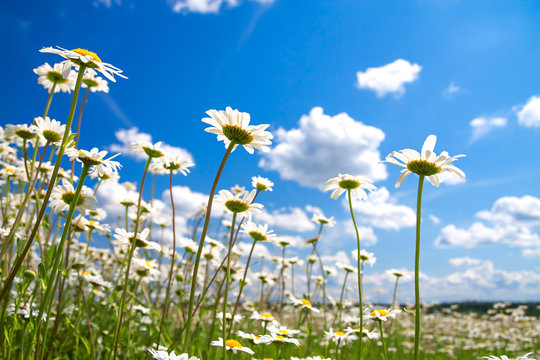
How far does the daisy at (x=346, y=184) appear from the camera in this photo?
3.11 meters

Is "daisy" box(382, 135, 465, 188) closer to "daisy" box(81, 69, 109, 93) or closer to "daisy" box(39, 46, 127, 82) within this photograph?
"daisy" box(39, 46, 127, 82)

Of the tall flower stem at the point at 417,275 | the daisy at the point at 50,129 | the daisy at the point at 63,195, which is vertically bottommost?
the tall flower stem at the point at 417,275

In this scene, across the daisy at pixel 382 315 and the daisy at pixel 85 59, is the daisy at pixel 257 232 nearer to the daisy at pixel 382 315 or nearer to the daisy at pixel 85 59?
the daisy at pixel 382 315

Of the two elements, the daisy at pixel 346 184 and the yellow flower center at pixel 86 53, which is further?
the daisy at pixel 346 184

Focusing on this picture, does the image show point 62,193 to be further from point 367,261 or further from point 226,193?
point 367,261

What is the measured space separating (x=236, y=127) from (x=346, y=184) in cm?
131

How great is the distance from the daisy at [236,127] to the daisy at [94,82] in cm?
190

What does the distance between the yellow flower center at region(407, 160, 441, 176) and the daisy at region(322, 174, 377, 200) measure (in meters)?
0.93

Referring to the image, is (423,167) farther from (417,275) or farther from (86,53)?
(86,53)

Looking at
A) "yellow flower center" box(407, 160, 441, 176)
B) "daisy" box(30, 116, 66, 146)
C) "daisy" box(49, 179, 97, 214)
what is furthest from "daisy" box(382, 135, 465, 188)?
"daisy" box(30, 116, 66, 146)

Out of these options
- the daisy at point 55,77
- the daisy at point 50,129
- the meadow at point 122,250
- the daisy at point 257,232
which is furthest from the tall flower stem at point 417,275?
the daisy at point 55,77

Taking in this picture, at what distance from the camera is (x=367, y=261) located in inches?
210

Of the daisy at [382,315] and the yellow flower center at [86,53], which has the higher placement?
A: the yellow flower center at [86,53]

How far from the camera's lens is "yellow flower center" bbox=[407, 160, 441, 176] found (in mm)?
2113
